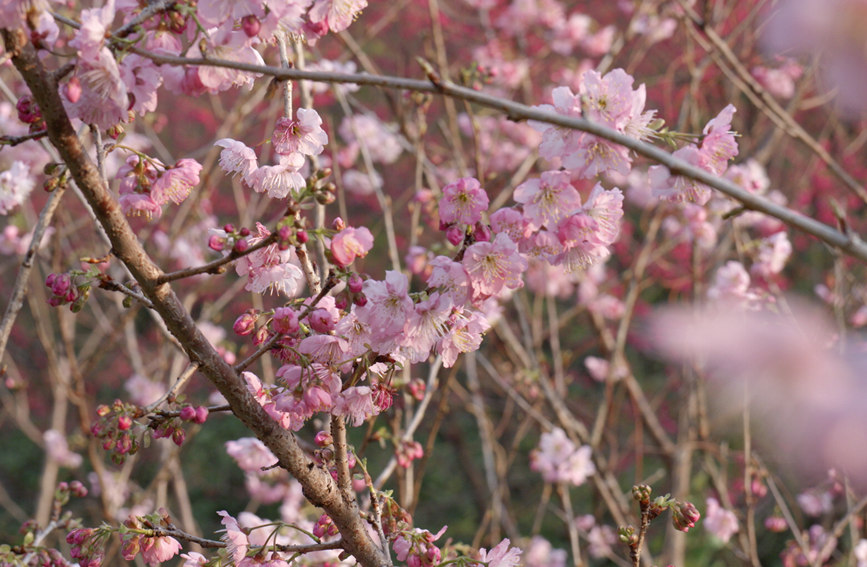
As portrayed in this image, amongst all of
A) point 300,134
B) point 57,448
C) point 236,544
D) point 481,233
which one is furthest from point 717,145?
point 57,448

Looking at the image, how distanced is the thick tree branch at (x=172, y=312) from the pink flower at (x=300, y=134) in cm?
29

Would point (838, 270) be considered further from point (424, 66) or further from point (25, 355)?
point (25, 355)

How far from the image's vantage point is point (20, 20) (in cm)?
84

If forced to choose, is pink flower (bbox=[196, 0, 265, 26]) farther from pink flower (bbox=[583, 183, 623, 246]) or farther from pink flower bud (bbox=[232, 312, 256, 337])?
pink flower (bbox=[583, 183, 623, 246])

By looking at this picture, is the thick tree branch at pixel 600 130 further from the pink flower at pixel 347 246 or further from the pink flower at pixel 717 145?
the pink flower at pixel 717 145

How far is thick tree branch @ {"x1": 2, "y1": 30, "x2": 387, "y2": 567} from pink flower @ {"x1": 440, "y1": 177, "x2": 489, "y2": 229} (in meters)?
0.40

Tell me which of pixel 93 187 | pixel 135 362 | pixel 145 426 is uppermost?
pixel 135 362

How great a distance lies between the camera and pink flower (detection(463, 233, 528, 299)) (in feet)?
3.46

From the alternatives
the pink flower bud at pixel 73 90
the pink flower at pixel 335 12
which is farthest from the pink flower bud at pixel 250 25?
the pink flower bud at pixel 73 90

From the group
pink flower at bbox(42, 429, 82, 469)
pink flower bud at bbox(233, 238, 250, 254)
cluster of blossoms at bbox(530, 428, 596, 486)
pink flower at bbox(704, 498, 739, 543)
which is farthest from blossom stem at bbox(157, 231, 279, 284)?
pink flower at bbox(42, 429, 82, 469)

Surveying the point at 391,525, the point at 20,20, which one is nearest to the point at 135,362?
the point at 391,525

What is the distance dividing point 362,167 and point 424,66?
14.0 ft

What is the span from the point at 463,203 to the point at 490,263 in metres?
0.12

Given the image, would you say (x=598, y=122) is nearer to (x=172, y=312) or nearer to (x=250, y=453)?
(x=172, y=312)
